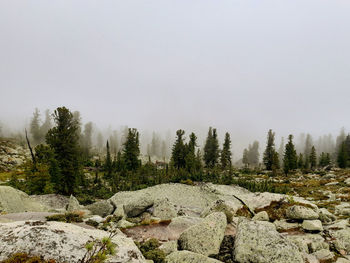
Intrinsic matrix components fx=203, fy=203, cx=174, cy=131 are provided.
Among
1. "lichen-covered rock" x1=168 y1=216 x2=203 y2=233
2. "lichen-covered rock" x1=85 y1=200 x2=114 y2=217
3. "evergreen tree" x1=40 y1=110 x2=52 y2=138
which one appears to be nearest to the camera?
"lichen-covered rock" x1=168 y1=216 x2=203 y2=233

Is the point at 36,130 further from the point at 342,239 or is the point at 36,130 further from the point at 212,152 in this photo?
the point at 342,239

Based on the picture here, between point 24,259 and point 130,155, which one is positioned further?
point 130,155

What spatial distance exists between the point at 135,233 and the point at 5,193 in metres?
14.0

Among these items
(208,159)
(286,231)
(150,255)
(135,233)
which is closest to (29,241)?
(150,255)

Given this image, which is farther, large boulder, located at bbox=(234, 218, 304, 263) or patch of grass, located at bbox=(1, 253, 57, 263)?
large boulder, located at bbox=(234, 218, 304, 263)

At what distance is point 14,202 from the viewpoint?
1856 cm

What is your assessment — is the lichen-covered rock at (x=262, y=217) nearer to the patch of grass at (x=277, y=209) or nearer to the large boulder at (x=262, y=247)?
the patch of grass at (x=277, y=209)

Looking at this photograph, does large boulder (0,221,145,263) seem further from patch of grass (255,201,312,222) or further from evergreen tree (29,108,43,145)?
evergreen tree (29,108,43,145)

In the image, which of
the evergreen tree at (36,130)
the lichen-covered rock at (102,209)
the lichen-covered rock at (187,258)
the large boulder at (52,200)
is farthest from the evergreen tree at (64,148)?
the evergreen tree at (36,130)

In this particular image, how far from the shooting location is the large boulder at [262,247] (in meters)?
8.40

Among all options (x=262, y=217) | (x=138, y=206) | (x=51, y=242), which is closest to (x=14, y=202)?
(x=138, y=206)

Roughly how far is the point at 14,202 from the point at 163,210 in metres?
13.7

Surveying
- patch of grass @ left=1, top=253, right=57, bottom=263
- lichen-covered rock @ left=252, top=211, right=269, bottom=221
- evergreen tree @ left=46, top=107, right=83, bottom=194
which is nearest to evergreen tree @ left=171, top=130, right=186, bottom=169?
evergreen tree @ left=46, top=107, right=83, bottom=194

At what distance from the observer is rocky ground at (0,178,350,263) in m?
6.05
